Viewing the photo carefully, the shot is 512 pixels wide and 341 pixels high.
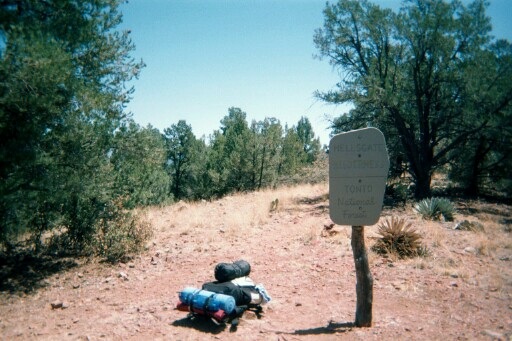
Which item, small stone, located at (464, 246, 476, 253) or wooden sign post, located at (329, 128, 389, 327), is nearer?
wooden sign post, located at (329, 128, 389, 327)

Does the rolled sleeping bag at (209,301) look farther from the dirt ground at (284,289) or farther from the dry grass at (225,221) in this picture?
the dry grass at (225,221)

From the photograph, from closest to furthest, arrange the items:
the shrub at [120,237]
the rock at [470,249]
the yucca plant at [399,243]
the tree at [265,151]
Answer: the yucca plant at [399,243]
the rock at [470,249]
the shrub at [120,237]
the tree at [265,151]

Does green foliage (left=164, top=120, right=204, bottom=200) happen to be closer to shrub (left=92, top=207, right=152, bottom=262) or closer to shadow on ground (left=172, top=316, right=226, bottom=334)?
shrub (left=92, top=207, right=152, bottom=262)

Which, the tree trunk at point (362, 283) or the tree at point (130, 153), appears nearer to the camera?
the tree trunk at point (362, 283)

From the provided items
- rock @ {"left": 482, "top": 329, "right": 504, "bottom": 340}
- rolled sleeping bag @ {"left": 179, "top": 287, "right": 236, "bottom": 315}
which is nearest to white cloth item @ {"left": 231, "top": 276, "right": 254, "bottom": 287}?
rolled sleeping bag @ {"left": 179, "top": 287, "right": 236, "bottom": 315}

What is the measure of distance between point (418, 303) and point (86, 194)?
714 centimetres

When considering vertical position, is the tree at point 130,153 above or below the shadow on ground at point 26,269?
above

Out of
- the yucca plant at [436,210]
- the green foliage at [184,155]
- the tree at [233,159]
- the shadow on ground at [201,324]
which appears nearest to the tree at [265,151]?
the tree at [233,159]

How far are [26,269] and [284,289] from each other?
19.7 feet

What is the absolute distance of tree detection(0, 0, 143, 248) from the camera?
5.21 metres

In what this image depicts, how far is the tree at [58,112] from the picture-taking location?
17.1 feet

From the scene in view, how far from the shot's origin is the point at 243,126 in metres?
34.4

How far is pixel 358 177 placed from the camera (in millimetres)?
3621

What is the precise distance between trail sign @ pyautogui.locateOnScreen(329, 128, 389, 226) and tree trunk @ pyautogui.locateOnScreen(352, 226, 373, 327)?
0.26m
